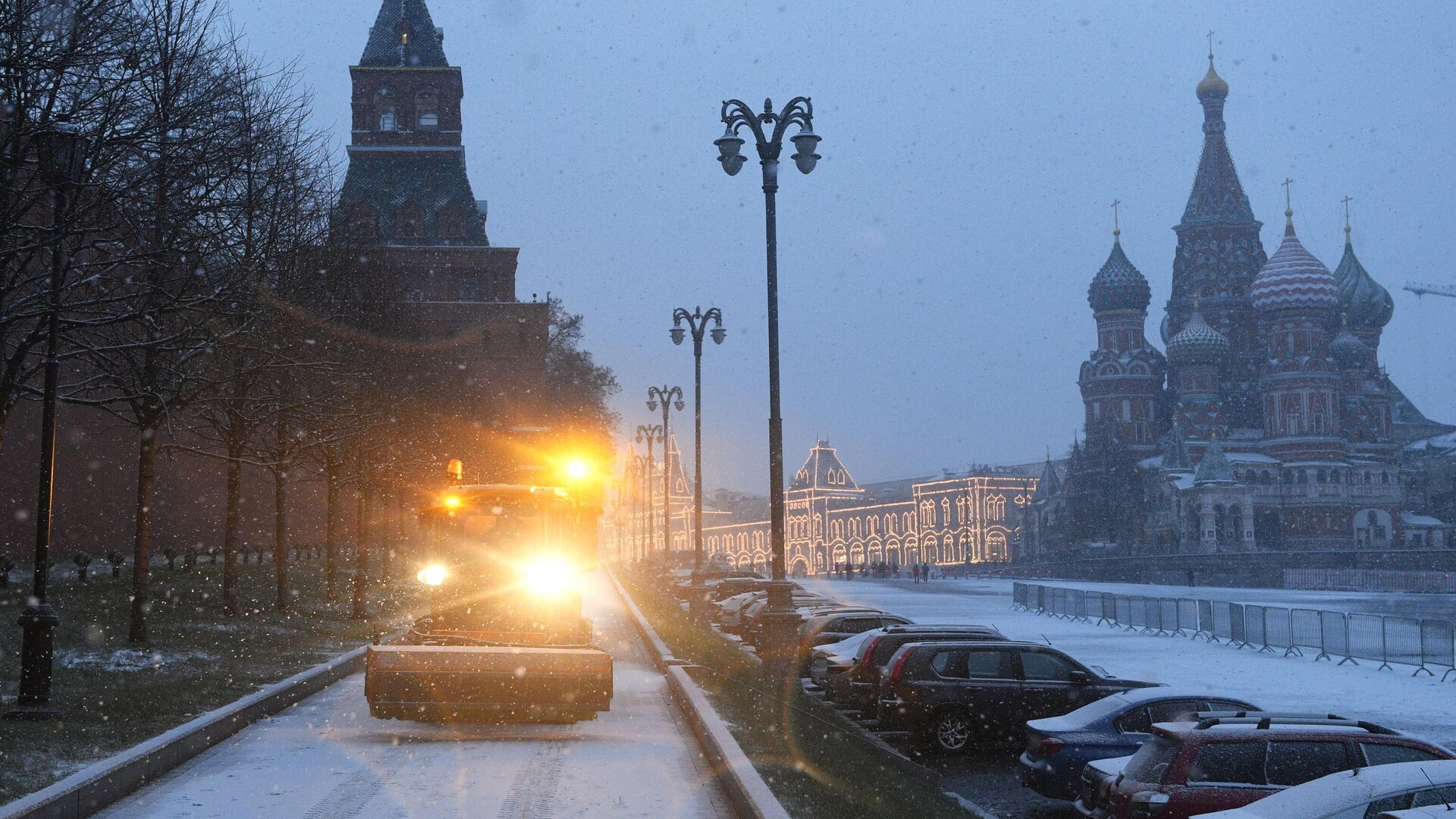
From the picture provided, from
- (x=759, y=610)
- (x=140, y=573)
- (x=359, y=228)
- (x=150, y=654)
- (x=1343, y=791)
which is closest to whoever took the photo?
(x=1343, y=791)

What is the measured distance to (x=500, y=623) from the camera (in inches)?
690

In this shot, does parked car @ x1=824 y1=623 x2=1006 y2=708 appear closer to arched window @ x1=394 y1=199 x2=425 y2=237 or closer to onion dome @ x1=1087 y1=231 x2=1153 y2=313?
arched window @ x1=394 y1=199 x2=425 y2=237

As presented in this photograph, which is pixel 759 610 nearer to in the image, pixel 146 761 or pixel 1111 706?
pixel 1111 706

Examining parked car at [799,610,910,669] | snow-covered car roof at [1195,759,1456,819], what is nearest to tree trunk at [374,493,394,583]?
parked car at [799,610,910,669]

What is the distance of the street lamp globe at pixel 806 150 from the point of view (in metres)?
23.0

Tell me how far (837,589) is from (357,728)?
6121cm

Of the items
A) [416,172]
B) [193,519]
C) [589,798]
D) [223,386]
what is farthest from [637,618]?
[416,172]

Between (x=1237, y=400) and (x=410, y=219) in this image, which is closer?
(x=410, y=219)

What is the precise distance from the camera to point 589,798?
39.3 ft

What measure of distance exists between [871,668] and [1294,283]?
413 ft

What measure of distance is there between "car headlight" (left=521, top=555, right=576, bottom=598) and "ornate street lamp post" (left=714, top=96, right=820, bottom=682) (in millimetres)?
4234

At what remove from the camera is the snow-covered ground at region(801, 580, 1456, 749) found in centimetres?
2253

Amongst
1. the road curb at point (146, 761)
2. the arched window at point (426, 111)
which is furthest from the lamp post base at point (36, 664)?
the arched window at point (426, 111)

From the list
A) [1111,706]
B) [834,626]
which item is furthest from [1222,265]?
[1111,706]
